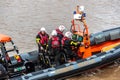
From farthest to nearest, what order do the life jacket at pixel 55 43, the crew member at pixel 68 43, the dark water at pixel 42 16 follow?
1. the dark water at pixel 42 16
2. the crew member at pixel 68 43
3. the life jacket at pixel 55 43

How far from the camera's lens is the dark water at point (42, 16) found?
47.3 feet

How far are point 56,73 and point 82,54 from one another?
1411mm

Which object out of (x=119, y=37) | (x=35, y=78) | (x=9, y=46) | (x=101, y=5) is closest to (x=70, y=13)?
(x=101, y=5)

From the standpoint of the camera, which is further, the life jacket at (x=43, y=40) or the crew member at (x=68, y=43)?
the life jacket at (x=43, y=40)

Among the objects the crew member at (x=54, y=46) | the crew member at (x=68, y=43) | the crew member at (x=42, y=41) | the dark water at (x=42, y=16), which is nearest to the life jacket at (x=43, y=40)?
the crew member at (x=42, y=41)

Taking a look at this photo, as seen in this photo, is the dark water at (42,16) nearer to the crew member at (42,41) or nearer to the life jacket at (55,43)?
the crew member at (42,41)

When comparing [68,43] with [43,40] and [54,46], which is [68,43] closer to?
[54,46]

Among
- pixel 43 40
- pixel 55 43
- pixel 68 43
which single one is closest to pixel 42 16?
pixel 43 40

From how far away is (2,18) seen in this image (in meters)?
17.5

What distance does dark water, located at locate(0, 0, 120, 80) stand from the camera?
567 inches

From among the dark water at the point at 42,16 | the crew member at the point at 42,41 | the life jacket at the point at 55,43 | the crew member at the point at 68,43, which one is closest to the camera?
the life jacket at the point at 55,43

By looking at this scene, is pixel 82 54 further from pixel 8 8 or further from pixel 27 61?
pixel 8 8

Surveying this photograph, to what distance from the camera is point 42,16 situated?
1755 cm

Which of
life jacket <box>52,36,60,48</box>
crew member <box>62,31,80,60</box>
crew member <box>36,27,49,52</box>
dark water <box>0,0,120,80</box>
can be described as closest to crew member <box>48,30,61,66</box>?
life jacket <box>52,36,60,48</box>
